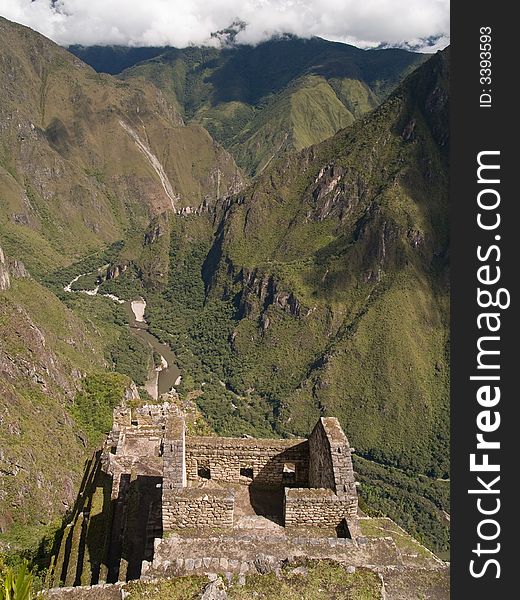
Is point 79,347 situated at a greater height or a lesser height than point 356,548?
greater

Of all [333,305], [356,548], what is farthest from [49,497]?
[333,305]

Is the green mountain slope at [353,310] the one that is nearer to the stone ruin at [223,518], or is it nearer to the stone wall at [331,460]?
the stone ruin at [223,518]

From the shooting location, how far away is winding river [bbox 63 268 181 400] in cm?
12900

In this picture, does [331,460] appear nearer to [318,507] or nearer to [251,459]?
[318,507]

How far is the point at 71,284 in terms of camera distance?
196250mm

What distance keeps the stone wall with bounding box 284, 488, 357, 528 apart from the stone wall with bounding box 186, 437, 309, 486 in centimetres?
288

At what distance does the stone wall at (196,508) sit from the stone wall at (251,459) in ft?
9.24

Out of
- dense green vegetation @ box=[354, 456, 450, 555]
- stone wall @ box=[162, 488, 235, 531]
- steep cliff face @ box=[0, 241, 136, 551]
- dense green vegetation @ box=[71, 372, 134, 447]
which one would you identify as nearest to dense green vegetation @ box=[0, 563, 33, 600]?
stone wall @ box=[162, 488, 235, 531]

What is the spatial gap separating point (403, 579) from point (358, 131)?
199 metres

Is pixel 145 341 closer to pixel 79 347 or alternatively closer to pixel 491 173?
pixel 79 347

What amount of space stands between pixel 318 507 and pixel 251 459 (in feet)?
11.3

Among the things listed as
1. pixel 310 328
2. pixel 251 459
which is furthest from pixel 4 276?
pixel 251 459

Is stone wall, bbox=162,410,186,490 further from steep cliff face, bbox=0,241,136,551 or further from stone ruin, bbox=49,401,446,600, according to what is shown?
steep cliff face, bbox=0,241,136,551

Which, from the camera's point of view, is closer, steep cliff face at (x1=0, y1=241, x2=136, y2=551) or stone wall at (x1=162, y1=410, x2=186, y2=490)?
stone wall at (x1=162, y1=410, x2=186, y2=490)
